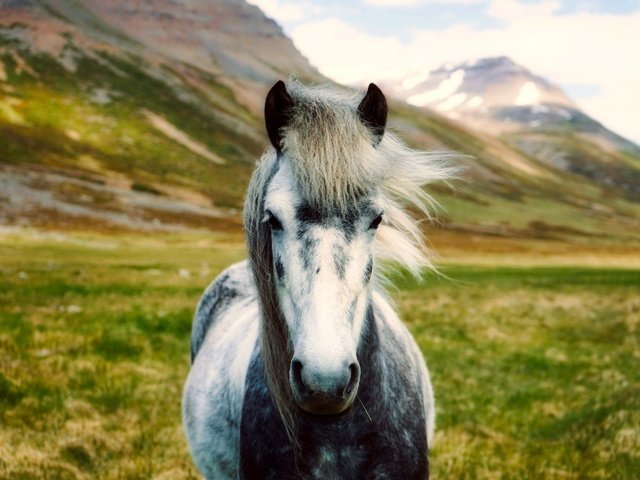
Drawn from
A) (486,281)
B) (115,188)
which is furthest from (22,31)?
(486,281)

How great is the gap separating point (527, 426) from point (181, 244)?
45040mm

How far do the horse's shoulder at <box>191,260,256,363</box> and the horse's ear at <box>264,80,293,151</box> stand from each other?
352cm

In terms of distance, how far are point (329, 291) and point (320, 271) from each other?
0.13 m

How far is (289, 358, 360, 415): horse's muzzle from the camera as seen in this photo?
9.48 feet

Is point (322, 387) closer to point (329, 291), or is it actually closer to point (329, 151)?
point (329, 291)

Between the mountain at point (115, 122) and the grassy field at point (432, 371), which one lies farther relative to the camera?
the mountain at point (115, 122)

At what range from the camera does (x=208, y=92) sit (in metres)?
154

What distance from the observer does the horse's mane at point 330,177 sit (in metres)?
3.39

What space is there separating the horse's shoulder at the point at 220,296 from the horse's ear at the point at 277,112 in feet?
11.5

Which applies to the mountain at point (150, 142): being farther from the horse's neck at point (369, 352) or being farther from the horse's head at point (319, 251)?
the horse's head at point (319, 251)

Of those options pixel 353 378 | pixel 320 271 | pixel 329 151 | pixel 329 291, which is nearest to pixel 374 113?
pixel 329 151

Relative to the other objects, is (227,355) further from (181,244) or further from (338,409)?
(181,244)

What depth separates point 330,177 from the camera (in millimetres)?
3297

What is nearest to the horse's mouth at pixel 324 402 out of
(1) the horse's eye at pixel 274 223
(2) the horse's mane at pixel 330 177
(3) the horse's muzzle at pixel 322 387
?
(3) the horse's muzzle at pixel 322 387
